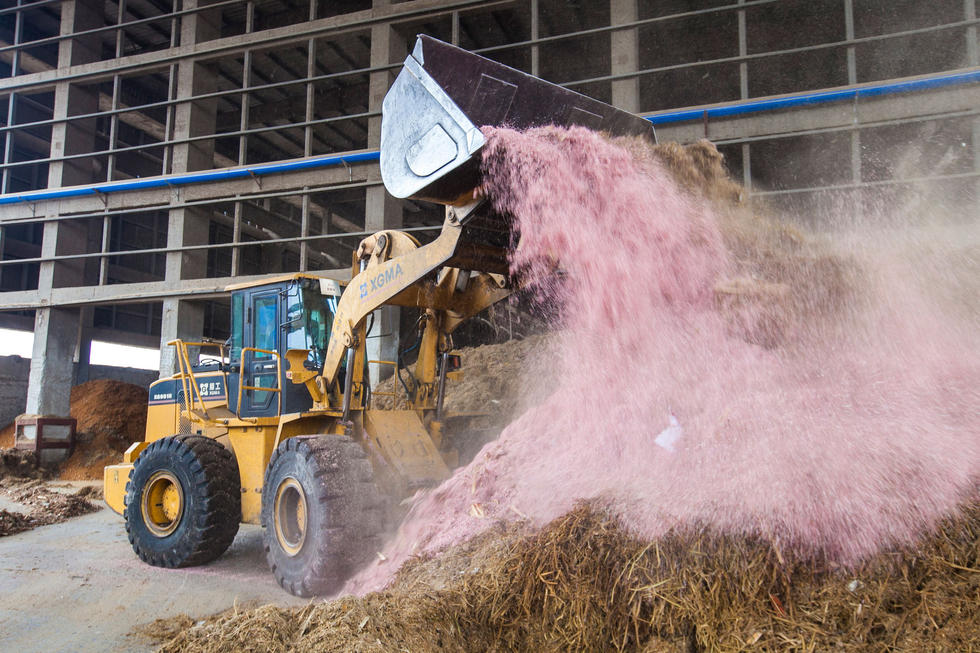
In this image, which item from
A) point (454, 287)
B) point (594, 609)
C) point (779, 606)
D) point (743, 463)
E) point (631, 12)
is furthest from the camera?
point (631, 12)

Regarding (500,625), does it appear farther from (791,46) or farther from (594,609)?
(791,46)

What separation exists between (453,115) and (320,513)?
9.89ft

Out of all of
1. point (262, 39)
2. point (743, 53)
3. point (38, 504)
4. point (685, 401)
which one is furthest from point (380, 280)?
point (262, 39)

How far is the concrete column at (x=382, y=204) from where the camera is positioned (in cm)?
1138

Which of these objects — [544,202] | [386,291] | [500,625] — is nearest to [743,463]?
[500,625]

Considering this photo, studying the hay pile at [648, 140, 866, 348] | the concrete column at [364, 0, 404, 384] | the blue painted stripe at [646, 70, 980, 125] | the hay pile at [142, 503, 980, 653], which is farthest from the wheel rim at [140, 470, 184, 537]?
the blue painted stripe at [646, 70, 980, 125]

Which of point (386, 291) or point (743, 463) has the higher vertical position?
point (386, 291)

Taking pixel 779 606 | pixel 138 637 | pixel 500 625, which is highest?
pixel 779 606

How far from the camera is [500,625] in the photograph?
320 cm

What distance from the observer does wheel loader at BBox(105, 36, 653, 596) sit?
4.68 meters

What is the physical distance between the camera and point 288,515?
212 inches

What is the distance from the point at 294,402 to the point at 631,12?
355 inches

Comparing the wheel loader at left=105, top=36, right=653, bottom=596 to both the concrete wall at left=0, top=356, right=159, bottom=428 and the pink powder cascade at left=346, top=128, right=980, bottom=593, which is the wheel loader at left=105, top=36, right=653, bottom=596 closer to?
the pink powder cascade at left=346, top=128, right=980, bottom=593

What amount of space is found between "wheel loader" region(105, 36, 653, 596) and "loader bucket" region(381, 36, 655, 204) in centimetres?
1
